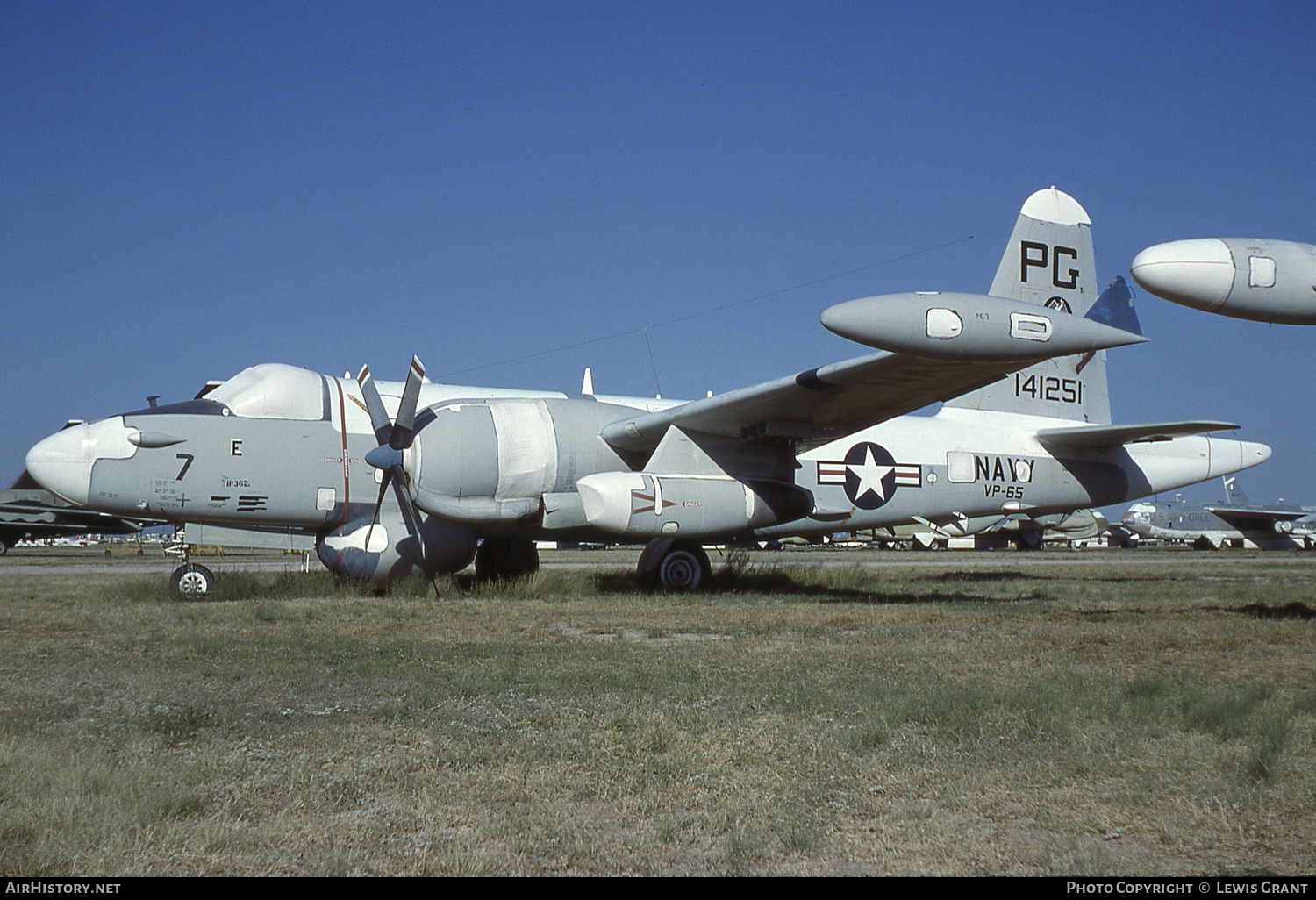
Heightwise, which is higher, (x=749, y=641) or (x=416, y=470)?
(x=416, y=470)

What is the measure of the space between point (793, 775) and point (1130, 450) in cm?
1699

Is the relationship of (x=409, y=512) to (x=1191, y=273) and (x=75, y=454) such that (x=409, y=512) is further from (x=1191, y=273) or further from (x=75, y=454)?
(x=1191, y=273)

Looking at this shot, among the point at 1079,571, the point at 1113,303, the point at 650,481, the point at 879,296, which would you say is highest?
the point at 1113,303

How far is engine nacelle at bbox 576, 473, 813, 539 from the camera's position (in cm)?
1427

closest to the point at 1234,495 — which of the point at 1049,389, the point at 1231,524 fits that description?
the point at 1231,524

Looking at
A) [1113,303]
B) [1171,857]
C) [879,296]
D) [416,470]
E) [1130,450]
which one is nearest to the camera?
[1171,857]

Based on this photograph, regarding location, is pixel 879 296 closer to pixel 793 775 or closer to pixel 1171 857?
pixel 793 775

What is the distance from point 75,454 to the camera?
13.5 metres

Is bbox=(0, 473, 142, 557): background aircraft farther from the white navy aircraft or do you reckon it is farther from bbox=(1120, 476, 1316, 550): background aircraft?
bbox=(1120, 476, 1316, 550): background aircraft

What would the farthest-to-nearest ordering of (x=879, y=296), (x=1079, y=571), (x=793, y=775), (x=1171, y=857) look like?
(x=1079, y=571)
(x=879, y=296)
(x=793, y=775)
(x=1171, y=857)

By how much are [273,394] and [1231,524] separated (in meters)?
63.0

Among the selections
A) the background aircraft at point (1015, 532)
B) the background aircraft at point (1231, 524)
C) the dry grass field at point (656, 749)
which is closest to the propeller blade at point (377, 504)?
the dry grass field at point (656, 749)
